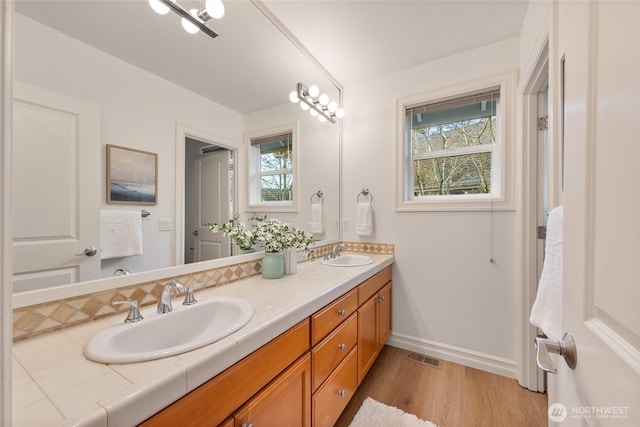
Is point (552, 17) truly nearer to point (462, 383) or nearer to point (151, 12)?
point (151, 12)

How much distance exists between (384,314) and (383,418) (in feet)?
2.34

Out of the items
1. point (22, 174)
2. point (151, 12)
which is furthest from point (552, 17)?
point (22, 174)

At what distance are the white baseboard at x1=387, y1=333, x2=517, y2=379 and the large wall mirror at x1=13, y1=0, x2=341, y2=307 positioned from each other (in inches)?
68.8

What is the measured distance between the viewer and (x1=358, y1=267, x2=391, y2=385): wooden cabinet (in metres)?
1.63

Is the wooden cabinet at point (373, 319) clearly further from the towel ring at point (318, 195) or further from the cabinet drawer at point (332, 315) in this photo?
the towel ring at point (318, 195)

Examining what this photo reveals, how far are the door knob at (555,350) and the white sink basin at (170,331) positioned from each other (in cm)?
79

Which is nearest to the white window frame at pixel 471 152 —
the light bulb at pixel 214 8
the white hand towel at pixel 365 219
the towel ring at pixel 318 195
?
the white hand towel at pixel 365 219

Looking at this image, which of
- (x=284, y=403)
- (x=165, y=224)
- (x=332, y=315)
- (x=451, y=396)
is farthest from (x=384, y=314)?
(x=165, y=224)

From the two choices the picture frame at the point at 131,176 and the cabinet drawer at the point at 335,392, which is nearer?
the picture frame at the point at 131,176

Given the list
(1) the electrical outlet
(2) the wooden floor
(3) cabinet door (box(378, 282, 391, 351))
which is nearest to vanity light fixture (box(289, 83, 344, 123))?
(1) the electrical outlet

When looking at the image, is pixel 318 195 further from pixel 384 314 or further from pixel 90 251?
pixel 90 251

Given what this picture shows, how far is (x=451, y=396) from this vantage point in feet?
5.44

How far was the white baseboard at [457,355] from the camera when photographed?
73.4 inches

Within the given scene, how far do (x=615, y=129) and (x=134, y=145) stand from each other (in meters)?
1.40
